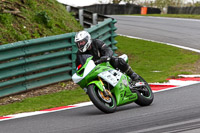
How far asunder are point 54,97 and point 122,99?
252 centimetres

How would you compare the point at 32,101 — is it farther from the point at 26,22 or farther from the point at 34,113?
the point at 26,22

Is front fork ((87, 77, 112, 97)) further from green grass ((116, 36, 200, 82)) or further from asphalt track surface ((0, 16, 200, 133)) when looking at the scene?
green grass ((116, 36, 200, 82))

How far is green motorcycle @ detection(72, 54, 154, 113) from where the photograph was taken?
265 inches

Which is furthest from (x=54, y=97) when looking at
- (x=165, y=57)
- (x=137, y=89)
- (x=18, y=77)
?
(x=165, y=57)

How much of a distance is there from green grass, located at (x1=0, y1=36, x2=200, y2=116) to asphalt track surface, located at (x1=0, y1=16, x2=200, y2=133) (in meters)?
1.19

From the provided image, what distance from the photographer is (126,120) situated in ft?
19.8

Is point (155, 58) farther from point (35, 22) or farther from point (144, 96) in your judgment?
point (144, 96)

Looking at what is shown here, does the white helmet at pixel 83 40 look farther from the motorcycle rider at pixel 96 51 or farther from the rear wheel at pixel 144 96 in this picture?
the rear wheel at pixel 144 96

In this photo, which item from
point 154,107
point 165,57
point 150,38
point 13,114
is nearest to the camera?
point 154,107

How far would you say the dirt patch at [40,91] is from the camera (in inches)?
368

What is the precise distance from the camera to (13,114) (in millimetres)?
7625

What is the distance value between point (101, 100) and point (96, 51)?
36.5 inches

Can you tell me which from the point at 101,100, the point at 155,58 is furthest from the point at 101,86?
the point at 155,58

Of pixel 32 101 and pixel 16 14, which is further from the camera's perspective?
pixel 16 14
